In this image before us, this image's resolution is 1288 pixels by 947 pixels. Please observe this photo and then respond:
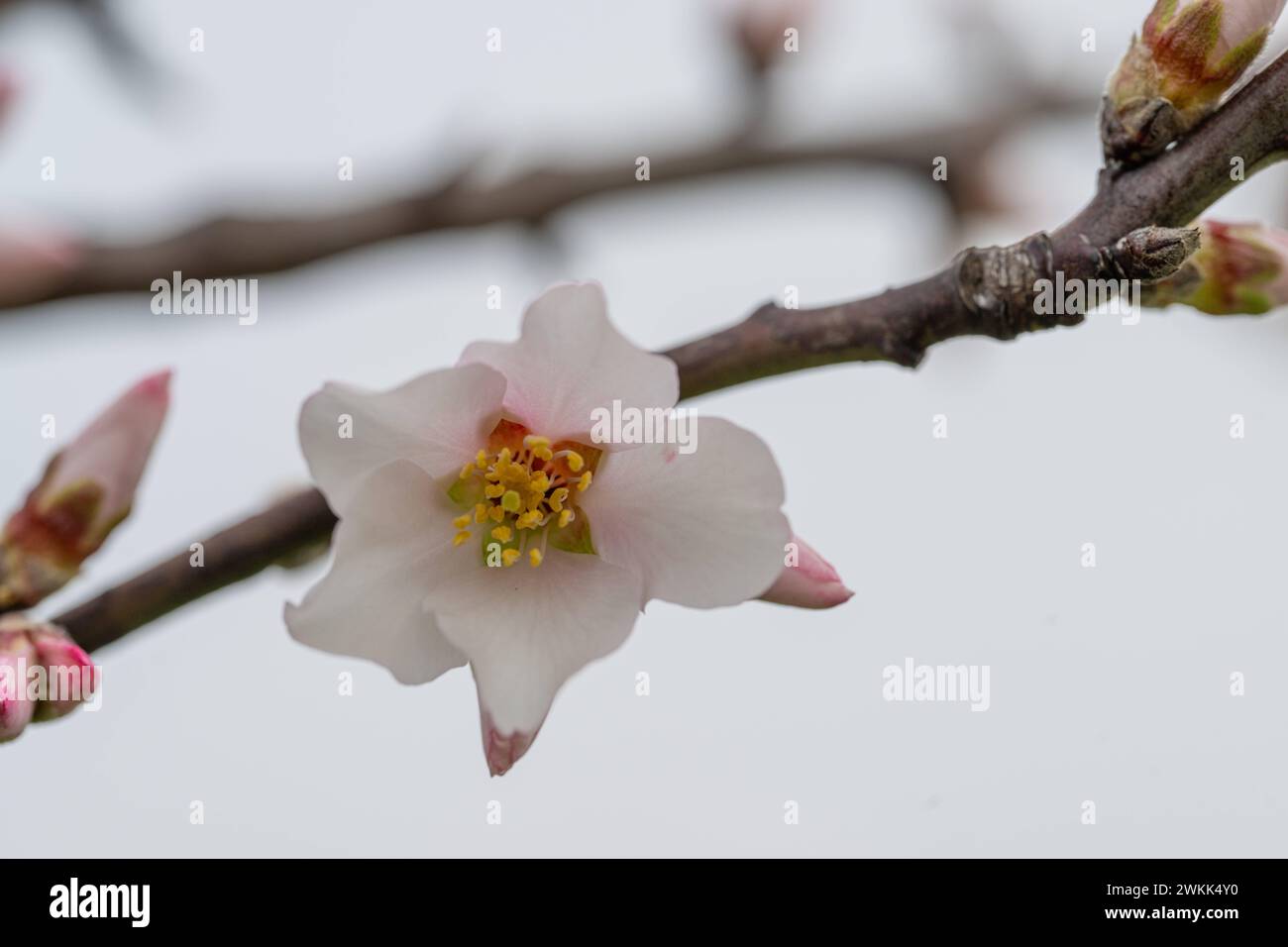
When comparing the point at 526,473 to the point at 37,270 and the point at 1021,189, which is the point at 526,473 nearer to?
the point at 37,270

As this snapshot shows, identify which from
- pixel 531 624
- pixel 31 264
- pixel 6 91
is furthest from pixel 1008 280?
pixel 6 91

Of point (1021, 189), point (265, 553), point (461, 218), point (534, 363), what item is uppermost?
point (1021, 189)

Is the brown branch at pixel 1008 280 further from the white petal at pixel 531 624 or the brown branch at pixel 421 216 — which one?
the brown branch at pixel 421 216

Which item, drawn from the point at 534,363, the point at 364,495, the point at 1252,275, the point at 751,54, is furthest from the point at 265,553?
the point at 751,54

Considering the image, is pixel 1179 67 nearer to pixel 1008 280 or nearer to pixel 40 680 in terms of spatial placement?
pixel 1008 280

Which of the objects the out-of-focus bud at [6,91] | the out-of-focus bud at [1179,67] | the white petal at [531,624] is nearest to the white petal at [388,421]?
the white petal at [531,624]

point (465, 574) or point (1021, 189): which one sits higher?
point (1021, 189)
